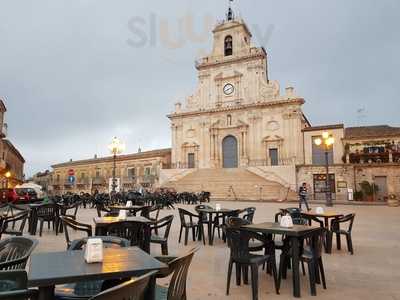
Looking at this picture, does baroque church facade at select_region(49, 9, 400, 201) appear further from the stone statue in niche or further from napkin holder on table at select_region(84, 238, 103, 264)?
napkin holder on table at select_region(84, 238, 103, 264)

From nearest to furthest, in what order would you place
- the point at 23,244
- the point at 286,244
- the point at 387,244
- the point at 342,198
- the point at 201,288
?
the point at 23,244 → the point at 201,288 → the point at 286,244 → the point at 387,244 → the point at 342,198

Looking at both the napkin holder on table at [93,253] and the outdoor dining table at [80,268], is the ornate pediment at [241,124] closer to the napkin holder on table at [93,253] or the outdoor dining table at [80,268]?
the outdoor dining table at [80,268]

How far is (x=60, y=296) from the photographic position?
8.45ft

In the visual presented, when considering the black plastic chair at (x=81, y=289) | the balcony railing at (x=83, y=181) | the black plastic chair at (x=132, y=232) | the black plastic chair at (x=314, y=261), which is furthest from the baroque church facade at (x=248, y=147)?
the black plastic chair at (x=81, y=289)

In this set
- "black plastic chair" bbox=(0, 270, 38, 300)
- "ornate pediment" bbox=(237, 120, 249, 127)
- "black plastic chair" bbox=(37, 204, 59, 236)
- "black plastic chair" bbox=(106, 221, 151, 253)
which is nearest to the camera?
"black plastic chair" bbox=(0, 270, 38, 300)

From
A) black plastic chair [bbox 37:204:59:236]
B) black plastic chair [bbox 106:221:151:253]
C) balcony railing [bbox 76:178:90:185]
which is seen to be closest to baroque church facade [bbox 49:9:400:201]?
balcony railing [bbox 76:178:90:185]

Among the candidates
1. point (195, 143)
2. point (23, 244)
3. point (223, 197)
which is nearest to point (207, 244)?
point (23, 244)

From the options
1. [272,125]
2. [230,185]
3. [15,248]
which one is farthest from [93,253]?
[272,125]

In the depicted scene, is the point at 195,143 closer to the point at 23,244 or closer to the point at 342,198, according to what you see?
the point at 342,198

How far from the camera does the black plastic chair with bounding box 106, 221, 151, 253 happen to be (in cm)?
483

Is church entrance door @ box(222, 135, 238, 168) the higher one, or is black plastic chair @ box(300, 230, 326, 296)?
church entrance door @ box(222, 135, 238, 168)

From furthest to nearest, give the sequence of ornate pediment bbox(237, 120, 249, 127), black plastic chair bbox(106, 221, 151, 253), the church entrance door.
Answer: the church entrance door < ornate pediment bbox(237, 120, 249, 127) < black plastic chair bbox(106, 221, 151, 253)

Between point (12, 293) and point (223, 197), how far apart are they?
26052mm

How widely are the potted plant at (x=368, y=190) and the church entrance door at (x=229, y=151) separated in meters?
14.3
